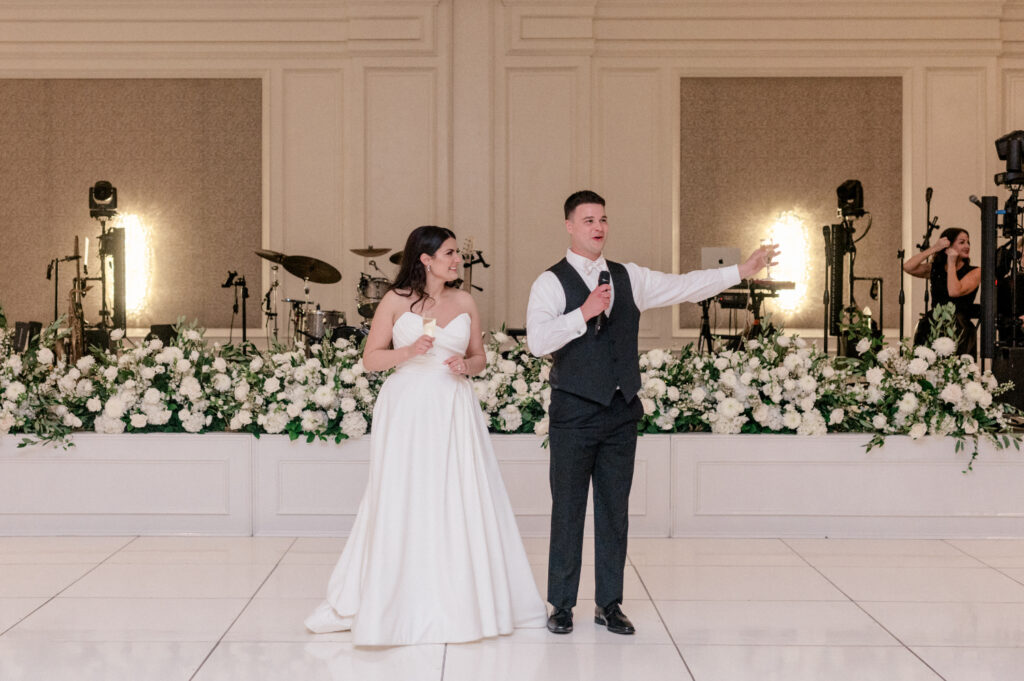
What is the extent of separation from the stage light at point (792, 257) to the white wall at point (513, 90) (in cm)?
112

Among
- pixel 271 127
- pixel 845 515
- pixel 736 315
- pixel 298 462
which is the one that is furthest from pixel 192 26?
pixel 845 515

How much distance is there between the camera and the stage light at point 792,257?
11.1 meters

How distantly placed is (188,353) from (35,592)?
1.68 meters

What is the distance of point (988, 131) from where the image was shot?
10.8 meters

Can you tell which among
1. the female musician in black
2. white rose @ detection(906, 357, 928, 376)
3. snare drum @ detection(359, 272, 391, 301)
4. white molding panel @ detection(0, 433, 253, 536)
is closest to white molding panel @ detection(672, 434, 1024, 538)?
white rose @ detection(906, 357, 928, 376)

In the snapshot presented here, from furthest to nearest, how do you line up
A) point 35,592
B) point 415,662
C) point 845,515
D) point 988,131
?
point 988,131 < point 845,515 < point 35,592 < point 415,662

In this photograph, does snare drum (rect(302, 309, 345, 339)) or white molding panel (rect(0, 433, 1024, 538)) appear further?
snare drum (rect(302, 309, 345, 339))

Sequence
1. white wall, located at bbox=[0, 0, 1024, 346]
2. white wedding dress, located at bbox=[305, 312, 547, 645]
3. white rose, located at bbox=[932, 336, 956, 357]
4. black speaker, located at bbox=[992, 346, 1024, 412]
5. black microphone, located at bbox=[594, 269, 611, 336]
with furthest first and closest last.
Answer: white wall, located at bbox=[0, 0, 1024, 346] < black speaker, located at bbox=[992, 346, 1024, 412] < white rose, located at bbox=[932, 336, 956, 357] < white wedding dress, located at bbox=[305, 312, 547, 645] < black microphone, located at bbox=[594, 269, 611, 336]

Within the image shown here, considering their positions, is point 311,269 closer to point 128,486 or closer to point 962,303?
point 128,486

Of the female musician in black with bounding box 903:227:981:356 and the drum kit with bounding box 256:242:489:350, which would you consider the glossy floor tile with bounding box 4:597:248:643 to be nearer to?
the female musician in black with bounding box 903:227:981:356

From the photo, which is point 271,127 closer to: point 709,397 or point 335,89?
point 335,89

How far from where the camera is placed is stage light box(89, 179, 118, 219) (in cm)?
1006

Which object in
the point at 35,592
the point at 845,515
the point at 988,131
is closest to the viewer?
the point at 35,592

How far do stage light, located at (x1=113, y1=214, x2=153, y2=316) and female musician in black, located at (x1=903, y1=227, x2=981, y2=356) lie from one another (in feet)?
26.3
